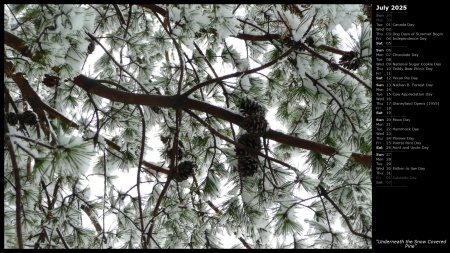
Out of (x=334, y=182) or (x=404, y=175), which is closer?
(x=404, y=175)

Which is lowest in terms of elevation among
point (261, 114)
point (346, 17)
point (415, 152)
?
point (415, 152)

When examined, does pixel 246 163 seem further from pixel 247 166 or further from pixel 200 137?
pixel 200 137

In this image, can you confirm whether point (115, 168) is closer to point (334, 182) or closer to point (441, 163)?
point (334, 182)

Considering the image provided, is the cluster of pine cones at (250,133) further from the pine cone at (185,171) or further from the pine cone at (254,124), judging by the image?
the pine cone at (185,171)

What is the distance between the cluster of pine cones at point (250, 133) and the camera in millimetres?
1587

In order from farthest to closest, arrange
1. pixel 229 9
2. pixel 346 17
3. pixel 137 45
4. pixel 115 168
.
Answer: pixel 115 168
pixel 137 45
pixel 229 9
pixel 346 17

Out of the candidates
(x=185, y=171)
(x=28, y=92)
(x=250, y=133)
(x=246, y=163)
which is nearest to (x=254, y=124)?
(x=250, y=133)

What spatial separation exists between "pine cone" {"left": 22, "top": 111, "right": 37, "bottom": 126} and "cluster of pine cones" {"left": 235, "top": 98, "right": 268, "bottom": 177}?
0.92 m

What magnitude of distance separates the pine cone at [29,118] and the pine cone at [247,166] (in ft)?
3.08

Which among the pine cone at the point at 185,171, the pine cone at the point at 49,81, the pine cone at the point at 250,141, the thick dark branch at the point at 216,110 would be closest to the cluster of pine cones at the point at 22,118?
the pine cone at the point at 49,81

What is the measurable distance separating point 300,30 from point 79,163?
105 cm

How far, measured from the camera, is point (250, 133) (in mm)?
1597

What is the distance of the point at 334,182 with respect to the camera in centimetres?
208
